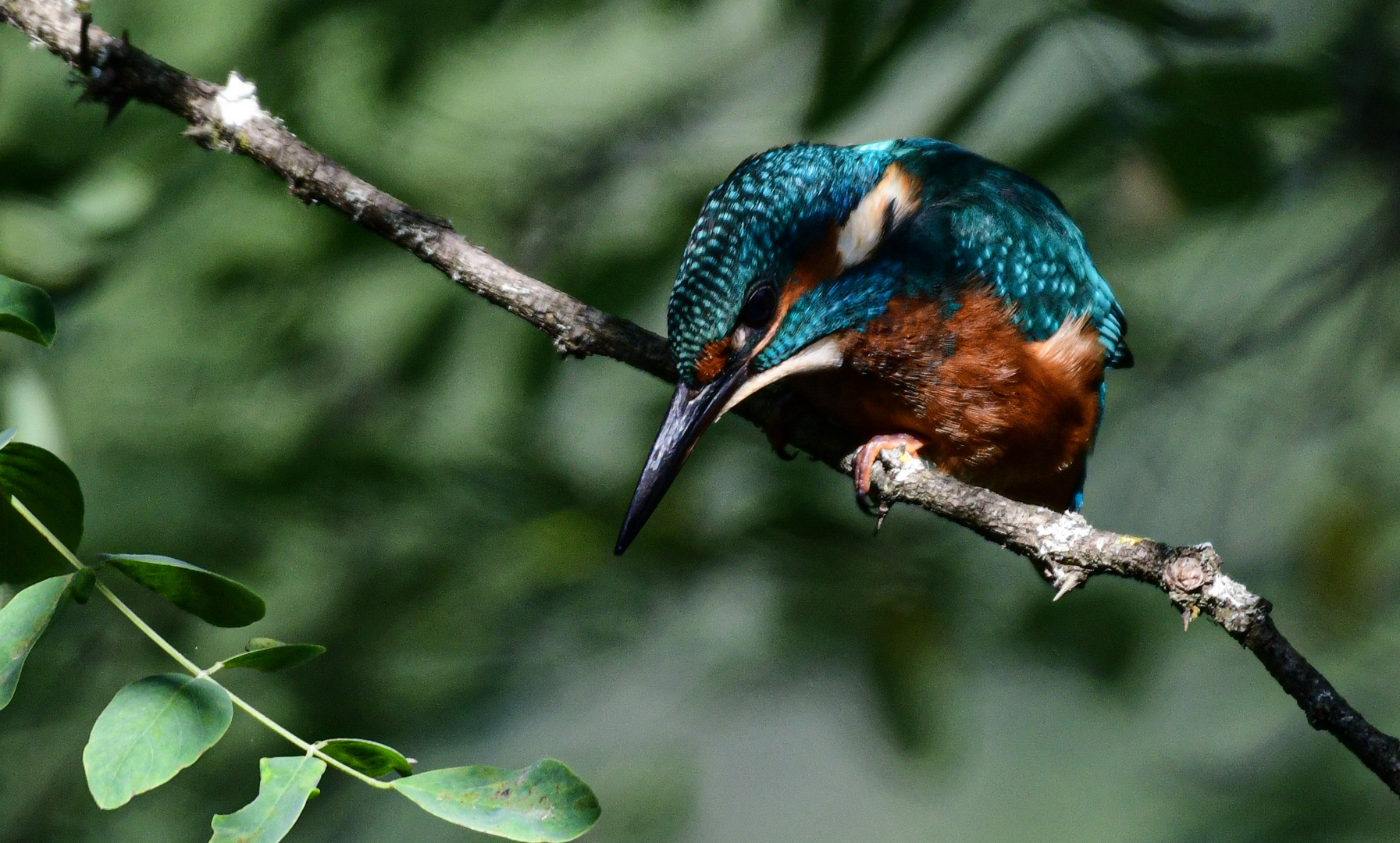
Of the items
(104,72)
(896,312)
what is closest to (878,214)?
(896,312)

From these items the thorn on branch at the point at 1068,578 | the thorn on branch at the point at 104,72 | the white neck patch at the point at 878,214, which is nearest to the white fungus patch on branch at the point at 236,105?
the thorn on branch at the point at 104,72

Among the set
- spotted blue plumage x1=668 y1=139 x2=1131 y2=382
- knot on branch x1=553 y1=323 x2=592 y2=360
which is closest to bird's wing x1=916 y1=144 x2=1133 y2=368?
spotted blue plumage x1=668 y1=139 x2=1131 y2=382

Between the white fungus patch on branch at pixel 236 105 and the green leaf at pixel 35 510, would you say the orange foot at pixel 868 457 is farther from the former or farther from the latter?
the green leaf at pixel 35 510

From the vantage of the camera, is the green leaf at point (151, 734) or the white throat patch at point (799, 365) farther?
the white throat patch at point (799, 365)

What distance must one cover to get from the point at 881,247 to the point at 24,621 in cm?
127

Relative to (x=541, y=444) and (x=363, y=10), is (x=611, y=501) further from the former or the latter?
(x=363, y=10)

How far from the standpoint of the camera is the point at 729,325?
1513 millimetres

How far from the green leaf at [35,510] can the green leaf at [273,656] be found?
0.49 ft

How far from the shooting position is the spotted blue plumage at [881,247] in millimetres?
1532

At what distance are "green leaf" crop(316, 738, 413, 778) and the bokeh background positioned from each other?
147cm

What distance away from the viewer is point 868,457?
5.38 feet

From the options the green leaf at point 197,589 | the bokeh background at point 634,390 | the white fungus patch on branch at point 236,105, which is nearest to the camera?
the green leaf at point 197,589

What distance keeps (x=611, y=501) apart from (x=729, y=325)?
863 mm

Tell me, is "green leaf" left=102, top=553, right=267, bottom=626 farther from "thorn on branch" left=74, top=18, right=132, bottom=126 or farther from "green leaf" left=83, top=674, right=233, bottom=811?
"thorn on branch" left=74, top=18, right=132, bottom=126
